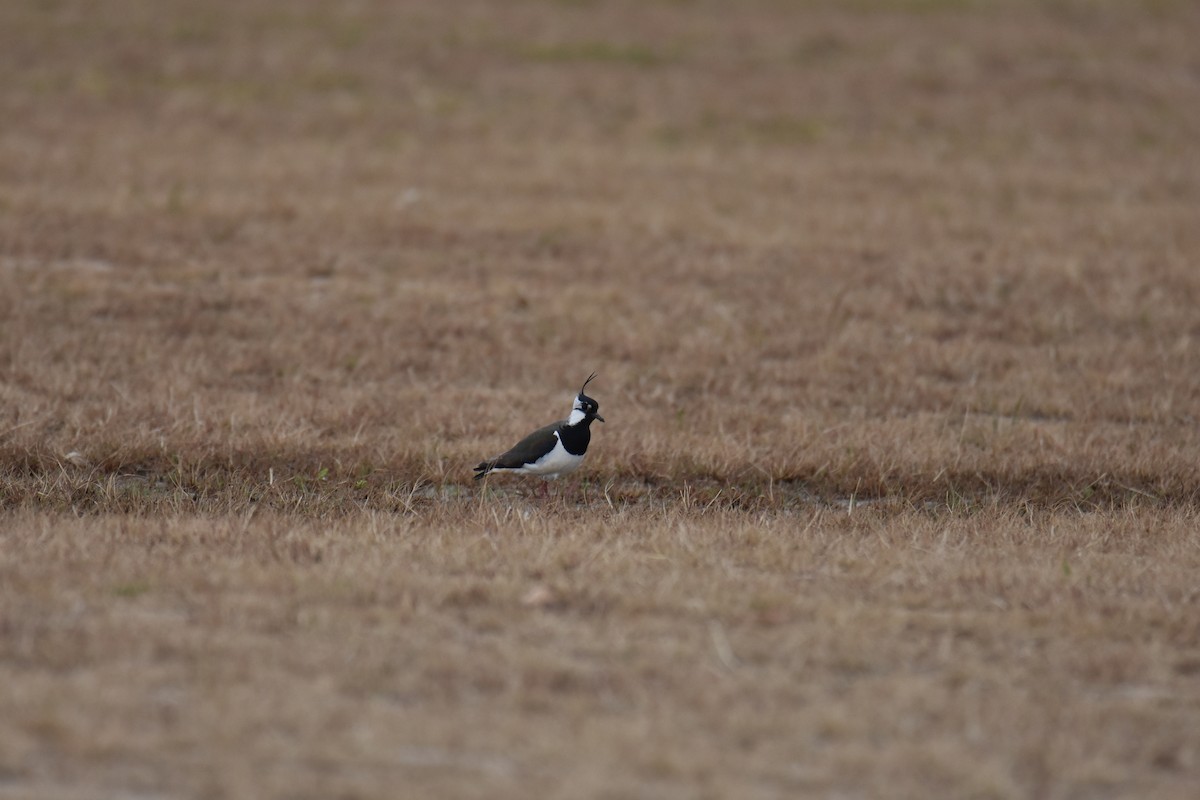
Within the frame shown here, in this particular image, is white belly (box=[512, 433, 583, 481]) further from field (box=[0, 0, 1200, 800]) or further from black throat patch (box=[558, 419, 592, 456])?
field (box=[0, 0, 1200, 800])

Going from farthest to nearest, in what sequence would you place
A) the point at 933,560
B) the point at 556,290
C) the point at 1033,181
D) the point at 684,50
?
the point at 684,50 < the point at 1033,181 < the point at 556,290 < the point at 933,560

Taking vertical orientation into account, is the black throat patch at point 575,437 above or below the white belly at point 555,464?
above

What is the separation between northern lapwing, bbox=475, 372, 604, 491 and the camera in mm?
7992

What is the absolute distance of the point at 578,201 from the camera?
16.7m

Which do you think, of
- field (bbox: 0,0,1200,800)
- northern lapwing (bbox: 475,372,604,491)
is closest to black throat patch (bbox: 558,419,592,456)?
northern lapwing (bbox: 475,372,604,491)

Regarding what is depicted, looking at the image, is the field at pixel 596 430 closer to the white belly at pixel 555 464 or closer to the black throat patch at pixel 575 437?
the white belly at pixel 555 464

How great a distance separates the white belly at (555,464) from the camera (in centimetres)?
798

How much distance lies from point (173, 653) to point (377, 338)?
6.50 metres

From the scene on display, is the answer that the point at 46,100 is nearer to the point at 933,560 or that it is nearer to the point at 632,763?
the point at 933,560

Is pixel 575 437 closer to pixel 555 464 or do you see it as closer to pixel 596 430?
pixel 555 464

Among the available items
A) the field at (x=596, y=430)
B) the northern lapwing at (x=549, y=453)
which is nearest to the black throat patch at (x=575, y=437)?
the northern lapwing at (x=549, y=453)

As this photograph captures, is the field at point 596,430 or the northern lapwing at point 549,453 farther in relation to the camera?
the northern lapwing at point 549,453

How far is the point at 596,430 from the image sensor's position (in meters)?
9.43

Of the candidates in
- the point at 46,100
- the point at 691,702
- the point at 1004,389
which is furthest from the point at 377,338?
the point at 46,100
